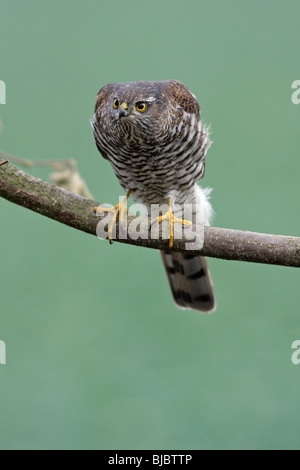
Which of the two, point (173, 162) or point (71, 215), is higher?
point (173, 162)

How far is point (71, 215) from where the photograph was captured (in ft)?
7.87

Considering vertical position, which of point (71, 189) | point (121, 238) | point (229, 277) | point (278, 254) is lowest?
point (278, 254)

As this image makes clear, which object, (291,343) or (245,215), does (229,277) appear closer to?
(245,215)

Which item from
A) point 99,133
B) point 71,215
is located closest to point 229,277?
point 99,133

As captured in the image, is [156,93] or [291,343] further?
[291,343]

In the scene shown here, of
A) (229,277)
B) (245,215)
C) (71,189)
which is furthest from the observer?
(229,277)

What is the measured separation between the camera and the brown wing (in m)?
2.86

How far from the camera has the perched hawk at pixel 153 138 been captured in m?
2.69

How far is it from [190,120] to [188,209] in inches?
28.1

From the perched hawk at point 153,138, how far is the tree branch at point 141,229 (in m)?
0.23
